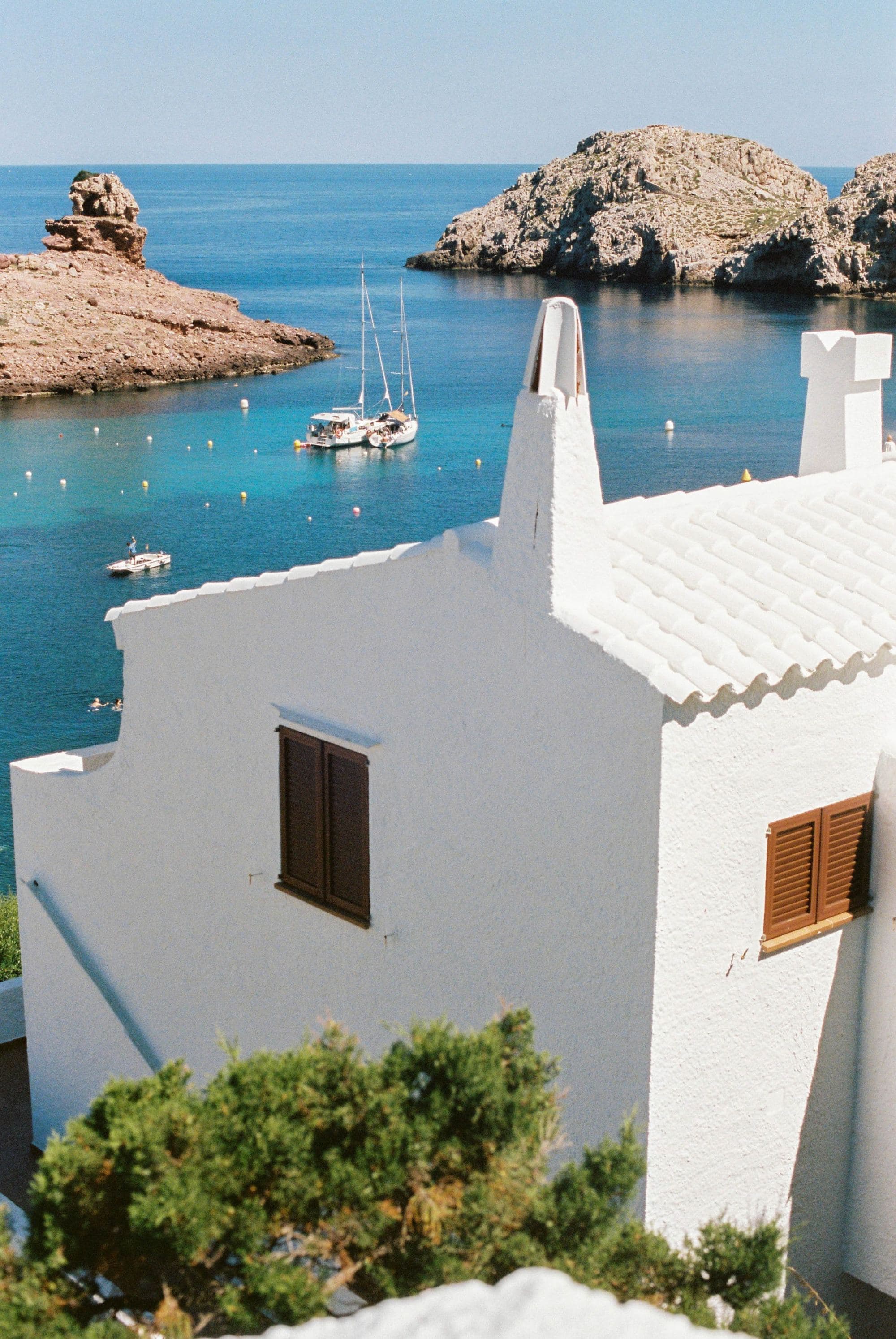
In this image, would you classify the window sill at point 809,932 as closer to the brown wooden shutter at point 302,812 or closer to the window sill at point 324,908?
the window sill at point 324,908

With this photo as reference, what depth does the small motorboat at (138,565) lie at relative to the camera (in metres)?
51.5

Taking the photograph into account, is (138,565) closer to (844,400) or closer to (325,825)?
(844,400)

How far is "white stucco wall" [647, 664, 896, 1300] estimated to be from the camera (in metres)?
6.55

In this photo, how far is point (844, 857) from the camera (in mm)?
7191

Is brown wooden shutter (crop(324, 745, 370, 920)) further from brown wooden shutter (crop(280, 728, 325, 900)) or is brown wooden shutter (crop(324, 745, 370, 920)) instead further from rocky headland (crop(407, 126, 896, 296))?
rocky headland (crop(407, 126, 896, 296))

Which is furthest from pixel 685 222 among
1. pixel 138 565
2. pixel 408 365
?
pixel 138 565

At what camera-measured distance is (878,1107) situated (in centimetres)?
754

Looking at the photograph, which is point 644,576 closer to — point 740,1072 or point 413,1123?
point 740,1072

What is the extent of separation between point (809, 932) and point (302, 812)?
117 inches

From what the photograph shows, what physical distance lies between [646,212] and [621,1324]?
129 m

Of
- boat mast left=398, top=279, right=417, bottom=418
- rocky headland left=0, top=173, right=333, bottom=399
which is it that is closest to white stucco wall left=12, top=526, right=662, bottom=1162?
boat mast left=398, top=279, right=417, bottom=418

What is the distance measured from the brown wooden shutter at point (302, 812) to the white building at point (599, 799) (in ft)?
0.07

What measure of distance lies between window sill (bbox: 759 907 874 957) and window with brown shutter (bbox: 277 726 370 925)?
2249mm

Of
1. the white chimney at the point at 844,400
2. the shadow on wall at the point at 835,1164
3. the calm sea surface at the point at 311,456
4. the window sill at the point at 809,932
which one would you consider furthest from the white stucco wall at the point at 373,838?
the calm sea surface at the point at 311,456
